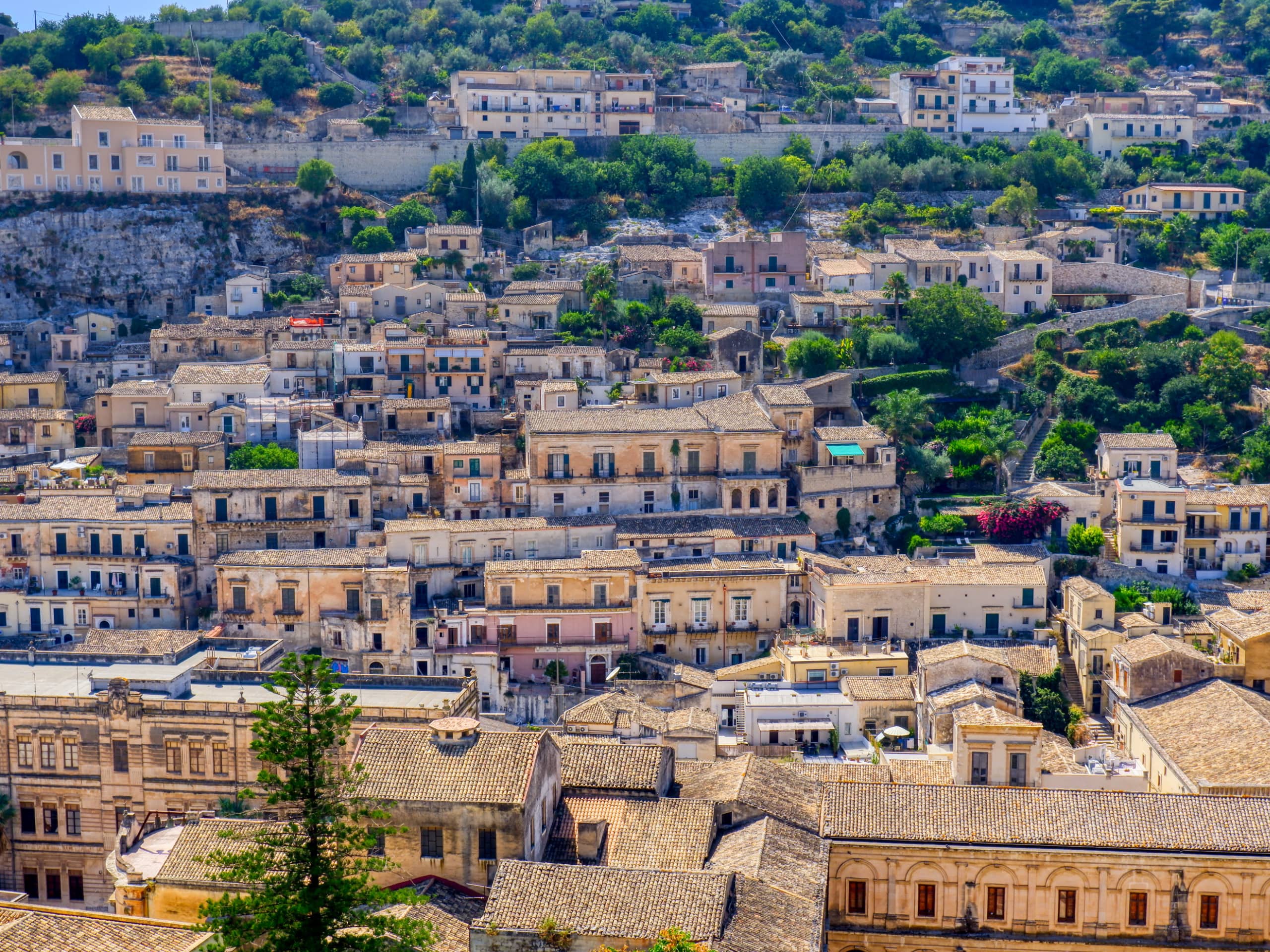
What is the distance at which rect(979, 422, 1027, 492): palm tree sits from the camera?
7175 centimetres

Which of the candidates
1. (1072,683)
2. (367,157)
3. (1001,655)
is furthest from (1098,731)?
(367,157)

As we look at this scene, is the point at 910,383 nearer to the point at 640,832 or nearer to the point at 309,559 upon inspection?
the point at 309,559

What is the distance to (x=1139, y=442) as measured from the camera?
6850 cm

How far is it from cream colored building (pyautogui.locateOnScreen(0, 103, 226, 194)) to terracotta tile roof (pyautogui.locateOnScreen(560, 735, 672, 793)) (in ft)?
175

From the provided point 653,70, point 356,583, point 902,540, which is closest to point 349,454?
point 356,583

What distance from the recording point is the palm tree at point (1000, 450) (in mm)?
71750

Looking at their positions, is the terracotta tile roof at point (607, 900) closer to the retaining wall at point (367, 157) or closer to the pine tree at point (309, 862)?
the pine tree at point (309, 862)

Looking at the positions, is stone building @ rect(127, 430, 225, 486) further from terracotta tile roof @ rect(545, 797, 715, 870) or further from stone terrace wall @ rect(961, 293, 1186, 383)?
terracotta tile roof @ rect(545, 797, 715, 870)

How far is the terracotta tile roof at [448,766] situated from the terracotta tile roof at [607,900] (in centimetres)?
239

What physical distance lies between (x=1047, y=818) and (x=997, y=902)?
2109mm

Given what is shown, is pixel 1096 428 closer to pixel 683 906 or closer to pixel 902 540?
pixel 902 540

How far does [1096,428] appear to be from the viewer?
7475 centimetres

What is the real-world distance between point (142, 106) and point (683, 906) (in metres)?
76.3

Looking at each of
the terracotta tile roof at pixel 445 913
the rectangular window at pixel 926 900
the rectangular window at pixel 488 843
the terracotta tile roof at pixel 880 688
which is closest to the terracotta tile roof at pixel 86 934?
the terracotta tile roof at pixel 445 913
